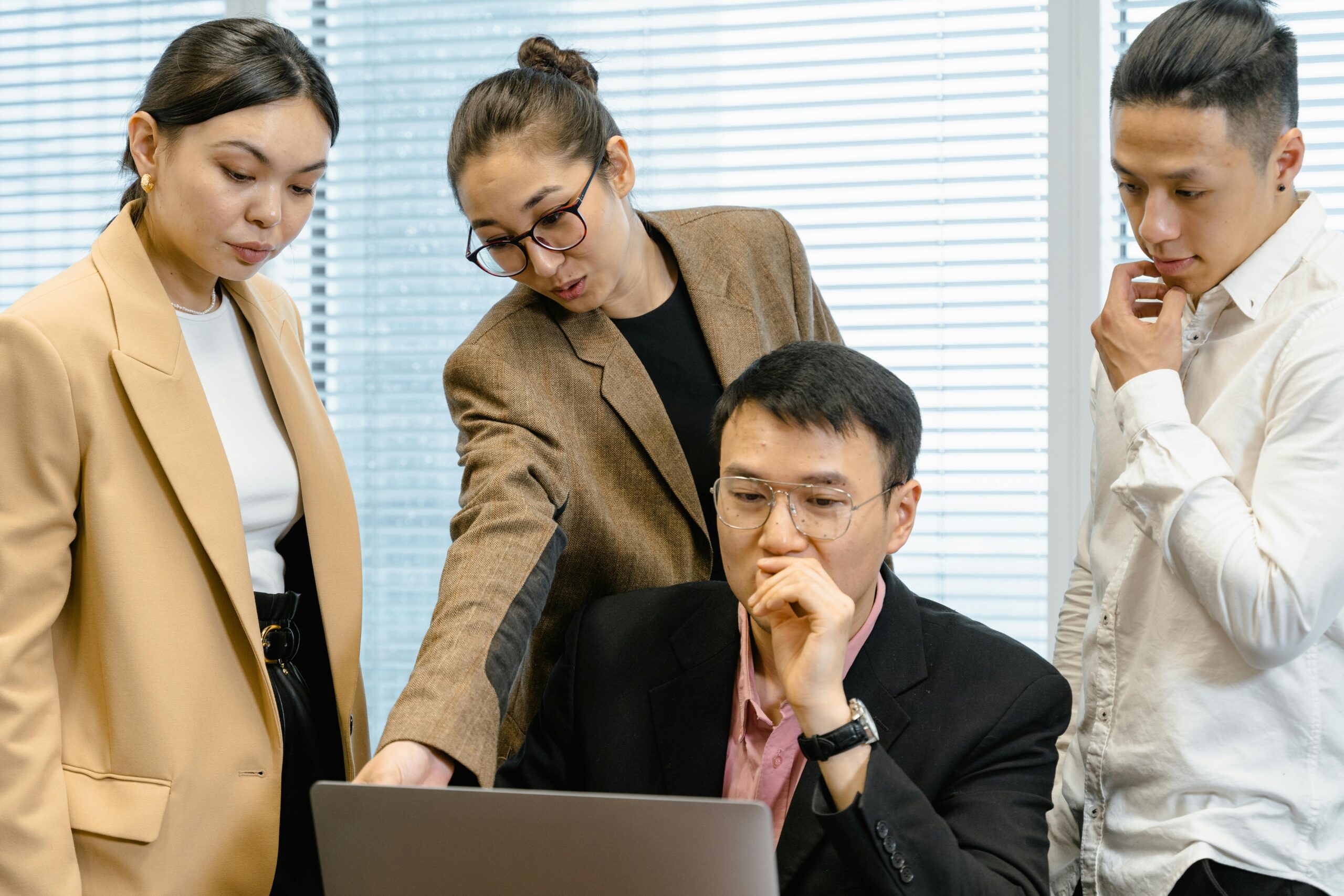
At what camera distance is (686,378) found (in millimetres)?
1812

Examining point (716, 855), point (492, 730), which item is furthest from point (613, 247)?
point (716, 855)

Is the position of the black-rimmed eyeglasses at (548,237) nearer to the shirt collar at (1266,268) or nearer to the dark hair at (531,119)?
the dark hair at (531,119)

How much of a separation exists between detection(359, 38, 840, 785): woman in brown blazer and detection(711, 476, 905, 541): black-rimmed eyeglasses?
21 cm

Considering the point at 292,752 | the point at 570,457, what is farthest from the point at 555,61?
the point at 292,752

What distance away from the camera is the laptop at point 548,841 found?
1.04m

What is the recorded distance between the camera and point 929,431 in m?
2.81

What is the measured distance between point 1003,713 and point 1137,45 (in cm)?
85

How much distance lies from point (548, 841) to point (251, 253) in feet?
3.28

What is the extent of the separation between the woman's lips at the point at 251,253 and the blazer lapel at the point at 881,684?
1.00 metres

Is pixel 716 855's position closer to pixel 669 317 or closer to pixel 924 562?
pixel 669 317

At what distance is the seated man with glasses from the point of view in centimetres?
135

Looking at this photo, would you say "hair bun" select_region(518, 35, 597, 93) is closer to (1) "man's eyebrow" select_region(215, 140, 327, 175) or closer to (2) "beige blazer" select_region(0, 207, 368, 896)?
(1) "man's eyebrow" select_region(215, 140, 327, 175)

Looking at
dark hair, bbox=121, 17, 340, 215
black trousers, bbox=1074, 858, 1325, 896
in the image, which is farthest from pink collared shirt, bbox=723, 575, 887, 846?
dark hair, bbox=121, 17, 340, 215

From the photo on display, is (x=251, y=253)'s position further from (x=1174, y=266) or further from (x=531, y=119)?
(x=1174, y=266)
